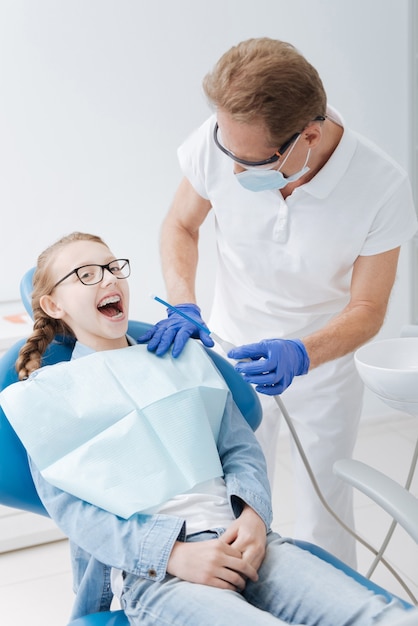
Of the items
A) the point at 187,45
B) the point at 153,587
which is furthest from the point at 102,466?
the point at 187,45

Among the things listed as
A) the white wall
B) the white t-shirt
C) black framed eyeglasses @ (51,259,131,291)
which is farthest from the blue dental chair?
the white wall

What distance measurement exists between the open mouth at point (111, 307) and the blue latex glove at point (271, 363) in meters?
0.22

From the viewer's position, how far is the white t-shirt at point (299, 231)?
5.64 feet

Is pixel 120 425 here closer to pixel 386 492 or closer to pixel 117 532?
pixel 117 532

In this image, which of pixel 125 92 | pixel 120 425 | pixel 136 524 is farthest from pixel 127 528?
pixel 125 92

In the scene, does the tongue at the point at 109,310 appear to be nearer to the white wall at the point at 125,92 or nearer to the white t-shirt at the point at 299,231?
the white t-shirt at the point at 299,231

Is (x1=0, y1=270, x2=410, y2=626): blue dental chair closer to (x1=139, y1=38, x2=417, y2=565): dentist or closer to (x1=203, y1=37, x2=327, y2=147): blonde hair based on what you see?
(x1=139, y1=38, x2=417, y2=565): dentist

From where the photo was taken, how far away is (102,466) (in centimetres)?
141

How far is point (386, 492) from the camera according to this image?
126 cm

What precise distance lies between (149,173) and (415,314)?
1.09 meters

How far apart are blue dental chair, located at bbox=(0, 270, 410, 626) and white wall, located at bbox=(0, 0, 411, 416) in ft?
3.60

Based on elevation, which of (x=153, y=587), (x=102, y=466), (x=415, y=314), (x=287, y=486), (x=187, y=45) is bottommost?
(x=287, y=486)

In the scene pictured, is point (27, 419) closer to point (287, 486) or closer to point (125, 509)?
point (125, 509)

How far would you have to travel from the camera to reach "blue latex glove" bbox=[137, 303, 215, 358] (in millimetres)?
1573
